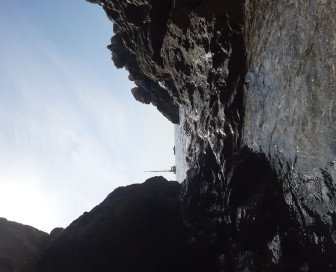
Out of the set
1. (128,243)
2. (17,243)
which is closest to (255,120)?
(128,243)

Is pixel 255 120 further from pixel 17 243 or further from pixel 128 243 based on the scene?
pixel 17 243

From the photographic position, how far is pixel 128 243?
790 centimetres

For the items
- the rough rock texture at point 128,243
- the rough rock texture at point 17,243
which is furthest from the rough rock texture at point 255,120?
the rough rock texture at point 17,243

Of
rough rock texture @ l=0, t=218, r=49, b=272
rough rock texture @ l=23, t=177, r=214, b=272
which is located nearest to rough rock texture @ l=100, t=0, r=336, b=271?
rough rock texture @ l=23, t=177, r=214, b=272

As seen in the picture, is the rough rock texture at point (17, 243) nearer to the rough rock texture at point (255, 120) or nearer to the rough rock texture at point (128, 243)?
the rough rock texture at point (128, 243)

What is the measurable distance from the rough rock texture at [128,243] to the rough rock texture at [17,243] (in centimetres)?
52

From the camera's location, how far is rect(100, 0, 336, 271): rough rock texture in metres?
3.53

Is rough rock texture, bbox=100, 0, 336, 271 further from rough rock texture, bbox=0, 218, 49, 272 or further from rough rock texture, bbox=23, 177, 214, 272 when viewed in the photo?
rough rock texture, bbox=0, 218, 49, 272

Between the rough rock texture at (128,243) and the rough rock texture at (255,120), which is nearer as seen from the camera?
the rough rock texture at (255,120)

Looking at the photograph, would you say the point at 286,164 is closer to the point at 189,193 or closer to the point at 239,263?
the point at 239,263

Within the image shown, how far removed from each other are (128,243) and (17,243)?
3.23m

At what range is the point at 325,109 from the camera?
333 cm

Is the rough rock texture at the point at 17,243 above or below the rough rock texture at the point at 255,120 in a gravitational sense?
below

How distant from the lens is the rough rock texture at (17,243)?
7.73 meters
